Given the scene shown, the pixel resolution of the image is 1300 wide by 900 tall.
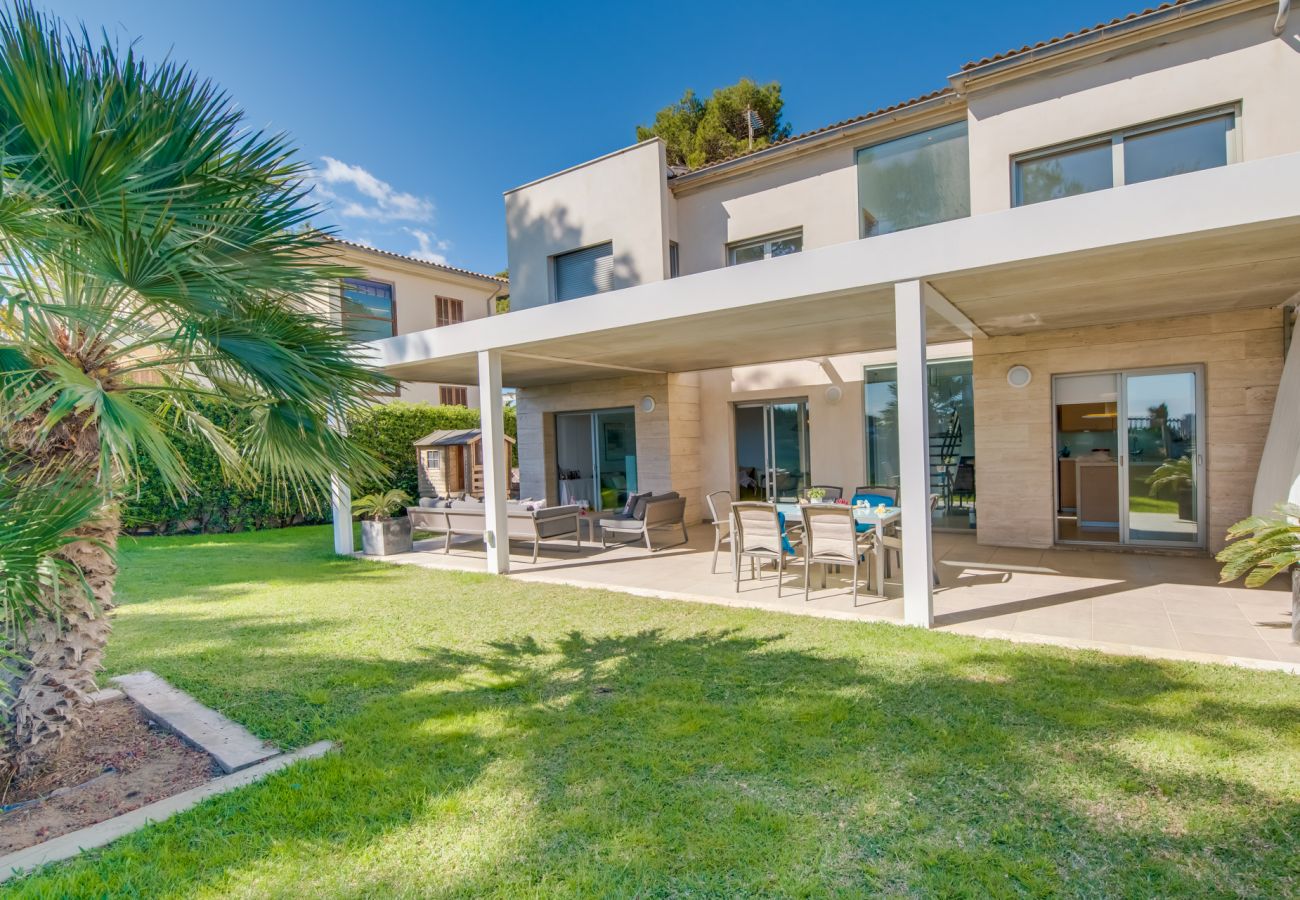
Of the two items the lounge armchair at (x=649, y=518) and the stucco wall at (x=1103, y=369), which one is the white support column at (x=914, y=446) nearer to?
the lounge armchair at (x=649, y=518)

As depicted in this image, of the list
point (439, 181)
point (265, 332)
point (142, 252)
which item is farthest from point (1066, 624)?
point (439, 181)

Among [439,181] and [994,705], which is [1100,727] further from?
[439,181]

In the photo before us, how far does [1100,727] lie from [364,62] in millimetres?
17197

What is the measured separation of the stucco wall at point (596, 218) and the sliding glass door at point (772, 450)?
352cm

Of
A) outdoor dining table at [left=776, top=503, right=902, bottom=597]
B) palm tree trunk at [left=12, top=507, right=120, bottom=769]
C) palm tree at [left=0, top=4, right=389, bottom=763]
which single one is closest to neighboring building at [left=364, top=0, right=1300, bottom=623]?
outdoor dining table at [left=776, top=503, right=902, bottom=597]

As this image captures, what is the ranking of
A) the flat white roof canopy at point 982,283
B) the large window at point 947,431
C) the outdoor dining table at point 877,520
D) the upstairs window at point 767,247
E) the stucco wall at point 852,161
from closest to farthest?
the flat white roof canopy at point 982,283, the outdoor dining table at point 877,520, the stucco wall at point 852,161, the large window at point 947,431, the upstairs window at point 767,247

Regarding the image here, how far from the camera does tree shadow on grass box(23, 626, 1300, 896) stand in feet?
8.70

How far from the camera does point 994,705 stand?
411cm

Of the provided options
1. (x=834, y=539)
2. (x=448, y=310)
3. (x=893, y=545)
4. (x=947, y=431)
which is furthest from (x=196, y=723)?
(x=448, y=310)

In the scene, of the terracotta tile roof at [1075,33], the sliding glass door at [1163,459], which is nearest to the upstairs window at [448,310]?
the terracotta tile roof at [1075,33]

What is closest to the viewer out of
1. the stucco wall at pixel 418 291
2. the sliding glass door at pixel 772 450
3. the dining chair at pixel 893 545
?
the dining chair at pixel 893 545

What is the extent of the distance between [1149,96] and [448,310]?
19045mm

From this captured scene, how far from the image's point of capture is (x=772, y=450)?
43.3 feet

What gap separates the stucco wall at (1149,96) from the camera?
305 inches
